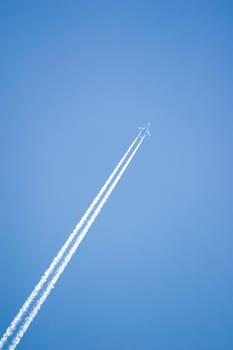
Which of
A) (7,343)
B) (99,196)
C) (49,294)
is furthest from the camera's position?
(99,196)

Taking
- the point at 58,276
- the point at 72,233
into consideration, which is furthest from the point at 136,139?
the point at 58,276

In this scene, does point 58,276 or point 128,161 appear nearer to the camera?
point 58,276

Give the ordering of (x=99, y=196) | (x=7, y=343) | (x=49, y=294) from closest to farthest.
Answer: (x=7, y=343), (x=49, y=294), (x=99, y=196)

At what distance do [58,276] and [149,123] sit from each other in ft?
16.5

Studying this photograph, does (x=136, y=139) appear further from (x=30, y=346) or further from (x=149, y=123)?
(x=30, y=346)

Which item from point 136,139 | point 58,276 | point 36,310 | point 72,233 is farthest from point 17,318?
point 136,139

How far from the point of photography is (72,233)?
10625 mm

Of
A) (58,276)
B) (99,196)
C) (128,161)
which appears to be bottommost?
(58,276)

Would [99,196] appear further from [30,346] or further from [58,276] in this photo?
[30,346]

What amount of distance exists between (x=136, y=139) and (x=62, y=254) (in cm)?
389

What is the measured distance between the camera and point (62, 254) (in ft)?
34.5

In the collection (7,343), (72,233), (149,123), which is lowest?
(7,343)

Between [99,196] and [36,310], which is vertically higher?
[99,196]

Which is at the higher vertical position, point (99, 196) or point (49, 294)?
point (99, 196)
